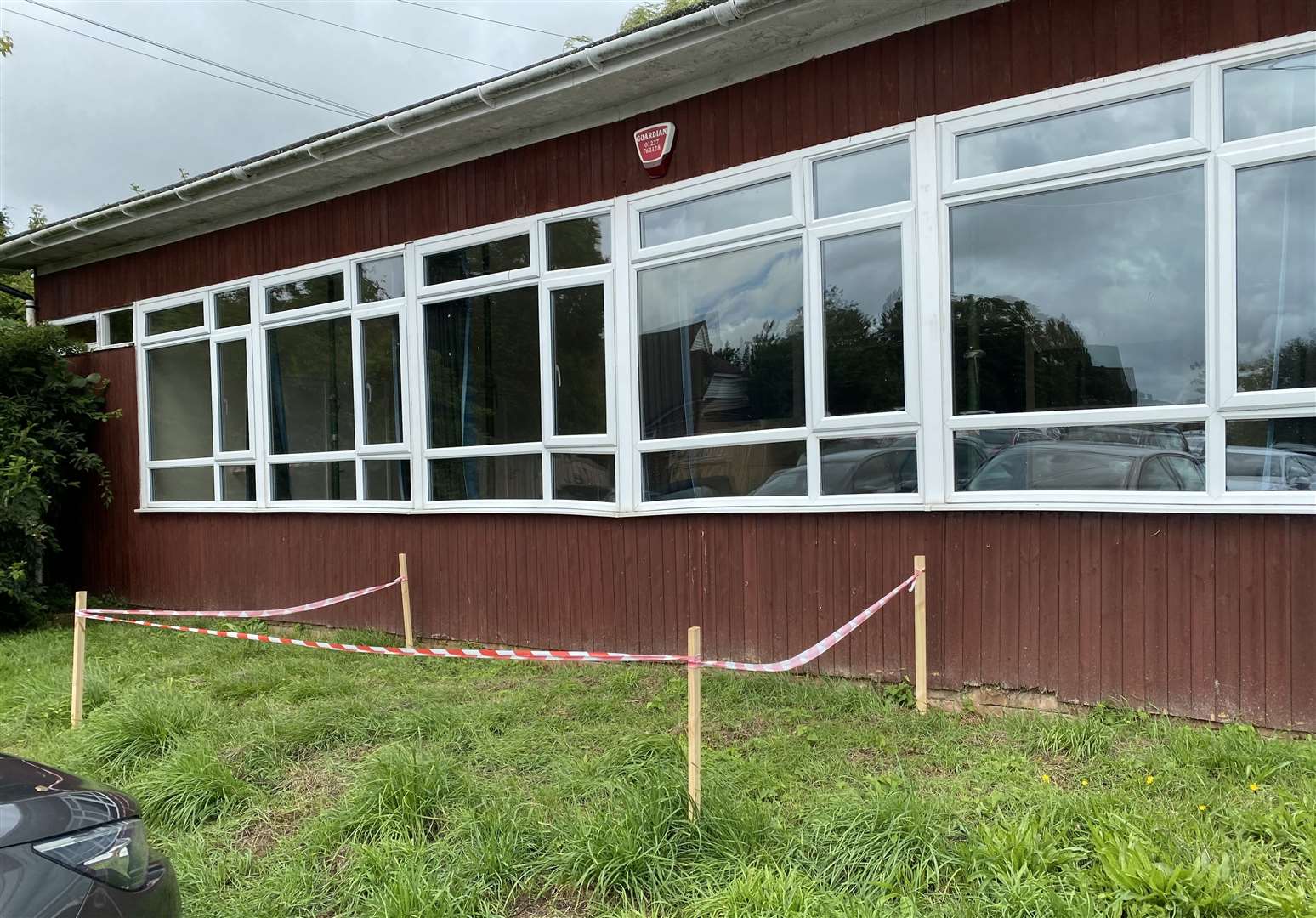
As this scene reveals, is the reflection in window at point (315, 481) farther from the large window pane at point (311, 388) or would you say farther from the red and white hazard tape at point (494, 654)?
the red and white hazard tape at point (494, 654)

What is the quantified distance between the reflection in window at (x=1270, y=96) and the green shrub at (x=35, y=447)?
393 inches

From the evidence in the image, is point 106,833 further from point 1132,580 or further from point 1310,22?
point 1310,22

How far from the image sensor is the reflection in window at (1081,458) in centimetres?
426

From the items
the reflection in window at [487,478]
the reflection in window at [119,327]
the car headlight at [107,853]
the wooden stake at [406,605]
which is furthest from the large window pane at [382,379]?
the car headlight at [107,853]

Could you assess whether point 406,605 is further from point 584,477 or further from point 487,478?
point 584,477

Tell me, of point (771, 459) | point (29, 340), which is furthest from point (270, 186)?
point (771, 459)

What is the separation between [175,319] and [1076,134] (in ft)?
28.6

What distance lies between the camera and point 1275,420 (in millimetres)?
4039

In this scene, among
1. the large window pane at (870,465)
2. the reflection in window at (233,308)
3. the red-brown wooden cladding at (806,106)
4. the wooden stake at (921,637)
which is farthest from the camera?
the reflection in window at (233,308)

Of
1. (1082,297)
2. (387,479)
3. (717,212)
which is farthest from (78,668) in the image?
(1082,297)

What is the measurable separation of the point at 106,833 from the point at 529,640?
4407mm

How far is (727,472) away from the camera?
5.68 metres

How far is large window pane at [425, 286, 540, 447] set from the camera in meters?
6.64

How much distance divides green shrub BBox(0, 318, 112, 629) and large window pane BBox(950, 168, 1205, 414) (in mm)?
8664
